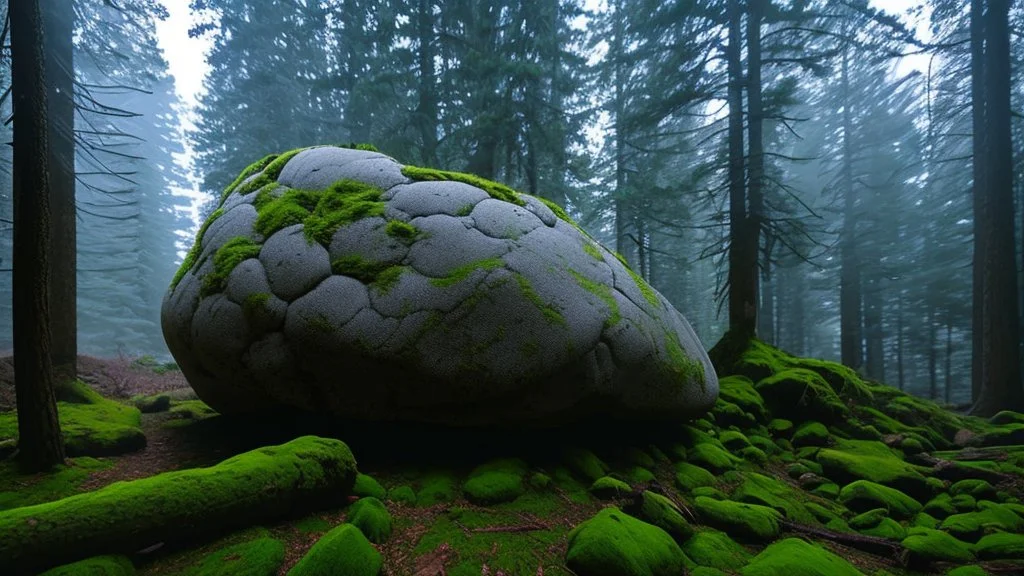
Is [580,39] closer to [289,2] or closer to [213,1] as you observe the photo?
[289,2]

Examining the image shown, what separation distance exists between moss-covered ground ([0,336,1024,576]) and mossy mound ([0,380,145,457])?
120mm

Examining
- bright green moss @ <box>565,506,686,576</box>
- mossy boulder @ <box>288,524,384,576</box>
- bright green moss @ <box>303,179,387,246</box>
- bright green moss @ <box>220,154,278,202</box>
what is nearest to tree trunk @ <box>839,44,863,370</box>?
bright green moss @ <box>565,506,686,576</box>

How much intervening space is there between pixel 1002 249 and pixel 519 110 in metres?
10.7

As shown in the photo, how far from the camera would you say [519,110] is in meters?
9.78

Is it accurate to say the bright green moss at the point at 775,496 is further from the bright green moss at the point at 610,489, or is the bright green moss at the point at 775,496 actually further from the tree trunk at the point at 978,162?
the tree trunk at the point at 978,162

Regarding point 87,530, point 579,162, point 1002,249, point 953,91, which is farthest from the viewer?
point 579,162

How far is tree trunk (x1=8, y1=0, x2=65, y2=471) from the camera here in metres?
3.03

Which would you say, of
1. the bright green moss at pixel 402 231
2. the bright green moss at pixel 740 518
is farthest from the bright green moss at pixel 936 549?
the bright green moss at pixel 402 231

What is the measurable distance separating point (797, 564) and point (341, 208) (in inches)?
188

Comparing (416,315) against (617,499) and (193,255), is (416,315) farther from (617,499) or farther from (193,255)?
(193,255)

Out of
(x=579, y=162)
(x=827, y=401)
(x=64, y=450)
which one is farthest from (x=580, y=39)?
(x=64, y=450)

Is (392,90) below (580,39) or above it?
below

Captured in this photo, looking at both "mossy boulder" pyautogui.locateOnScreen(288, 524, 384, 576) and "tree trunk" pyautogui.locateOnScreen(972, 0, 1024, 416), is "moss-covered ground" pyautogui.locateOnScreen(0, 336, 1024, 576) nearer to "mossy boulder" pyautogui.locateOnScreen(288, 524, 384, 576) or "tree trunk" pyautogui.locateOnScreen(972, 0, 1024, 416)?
"mossy boulder" pyautogui.locateOnScreen(288, 524, 384, 576)

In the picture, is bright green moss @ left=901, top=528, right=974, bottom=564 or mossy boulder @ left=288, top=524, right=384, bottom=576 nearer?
mossy boulder @ left=288, top=524, right=384, bottom=576
